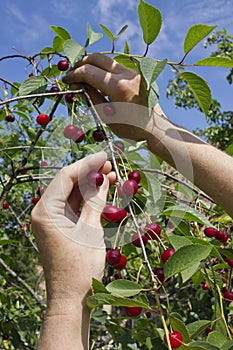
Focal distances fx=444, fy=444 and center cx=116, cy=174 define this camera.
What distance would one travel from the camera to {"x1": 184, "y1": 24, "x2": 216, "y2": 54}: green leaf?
1.12 metres

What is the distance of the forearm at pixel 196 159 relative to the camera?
1150 mm

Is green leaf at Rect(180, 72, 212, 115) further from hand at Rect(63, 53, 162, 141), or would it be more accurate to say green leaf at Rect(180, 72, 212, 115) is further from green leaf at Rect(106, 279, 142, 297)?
green leaf at Rect(106, 279, 142, 297)

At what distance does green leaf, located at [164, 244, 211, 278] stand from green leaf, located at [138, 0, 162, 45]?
0.56 meters

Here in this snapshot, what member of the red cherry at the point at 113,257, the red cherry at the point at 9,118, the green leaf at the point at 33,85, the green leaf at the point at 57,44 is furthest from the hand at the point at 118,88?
the red cherry at the point at 9,118

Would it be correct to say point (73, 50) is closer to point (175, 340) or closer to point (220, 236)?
point (175, 340)

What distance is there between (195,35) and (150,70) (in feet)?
0.68

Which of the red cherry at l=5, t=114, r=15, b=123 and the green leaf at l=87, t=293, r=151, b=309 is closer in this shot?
the green leaf at l=87, t=293, r=151, b=309

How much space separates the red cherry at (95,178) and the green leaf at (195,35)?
1.36 feet

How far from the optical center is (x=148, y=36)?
3.71 feet

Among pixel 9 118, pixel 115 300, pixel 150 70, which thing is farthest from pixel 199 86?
pixel 9 118

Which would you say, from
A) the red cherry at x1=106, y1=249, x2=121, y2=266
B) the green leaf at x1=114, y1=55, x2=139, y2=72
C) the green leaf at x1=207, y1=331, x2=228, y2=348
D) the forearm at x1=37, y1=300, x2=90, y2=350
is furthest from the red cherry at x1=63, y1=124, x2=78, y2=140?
the green leaf at x1=207, y1=331, x2=228, y2=348

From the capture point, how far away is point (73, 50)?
1124 mm

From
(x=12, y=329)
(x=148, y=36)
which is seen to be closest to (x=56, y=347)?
(x=148, y=36)

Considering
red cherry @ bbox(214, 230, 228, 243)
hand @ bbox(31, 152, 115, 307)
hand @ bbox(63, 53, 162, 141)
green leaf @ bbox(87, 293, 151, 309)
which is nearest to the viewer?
green leaf @ bbox(87, 293, 151, 309)
